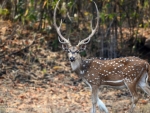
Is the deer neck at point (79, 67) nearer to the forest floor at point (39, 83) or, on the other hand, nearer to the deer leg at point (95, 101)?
the deer leg at point (95, 101)

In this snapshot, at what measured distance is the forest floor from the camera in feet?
39.9

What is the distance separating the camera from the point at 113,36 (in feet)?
49.2

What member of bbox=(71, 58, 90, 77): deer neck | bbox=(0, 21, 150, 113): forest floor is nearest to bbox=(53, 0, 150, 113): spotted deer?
bbox=(71, 58, 90, 77): deer neck

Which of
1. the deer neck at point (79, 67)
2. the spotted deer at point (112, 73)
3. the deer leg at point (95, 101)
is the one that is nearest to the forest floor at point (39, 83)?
the deer leg at point (95, 101)

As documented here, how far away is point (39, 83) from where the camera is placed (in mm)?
13836

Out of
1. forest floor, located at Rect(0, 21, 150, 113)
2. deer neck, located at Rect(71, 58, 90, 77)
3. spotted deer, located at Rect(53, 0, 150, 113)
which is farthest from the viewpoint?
forest floor, located at Rect(0, 21, 150, 113)

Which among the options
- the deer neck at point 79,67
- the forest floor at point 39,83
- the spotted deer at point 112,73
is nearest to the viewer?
the spotted deer at point 112,73

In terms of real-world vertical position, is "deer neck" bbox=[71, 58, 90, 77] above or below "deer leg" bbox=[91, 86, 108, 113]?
above

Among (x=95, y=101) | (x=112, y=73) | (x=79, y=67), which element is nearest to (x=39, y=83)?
Result: (x=79, y=67)

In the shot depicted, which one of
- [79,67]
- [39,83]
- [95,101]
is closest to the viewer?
[95,101]

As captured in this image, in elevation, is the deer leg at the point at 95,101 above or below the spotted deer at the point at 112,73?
below

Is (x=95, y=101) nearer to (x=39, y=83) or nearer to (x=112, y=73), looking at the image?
(x=112, y=73)

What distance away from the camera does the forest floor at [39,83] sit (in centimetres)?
1216

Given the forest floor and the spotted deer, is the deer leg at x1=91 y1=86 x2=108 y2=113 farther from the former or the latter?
the forest floor
